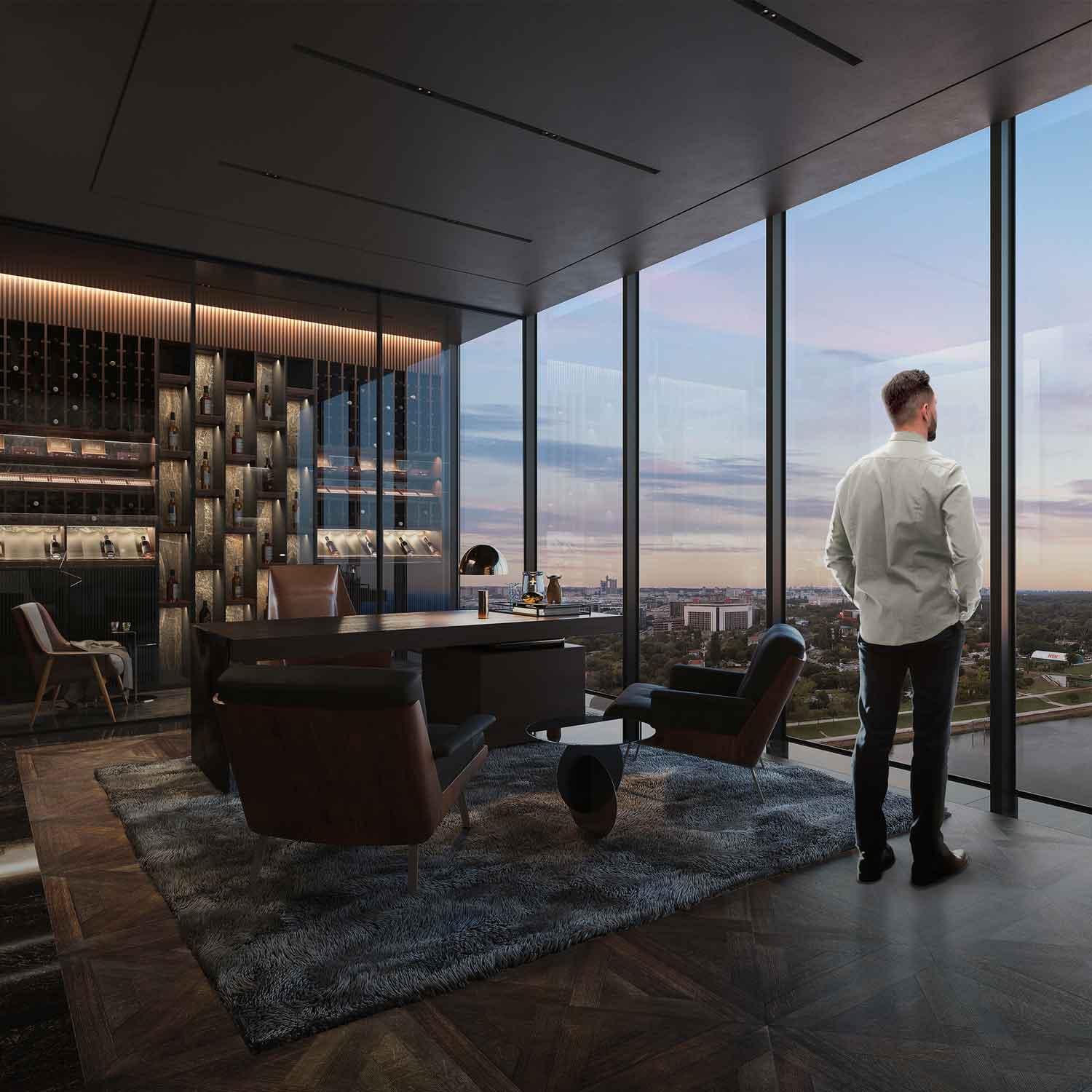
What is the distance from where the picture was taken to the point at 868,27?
10.2 ft

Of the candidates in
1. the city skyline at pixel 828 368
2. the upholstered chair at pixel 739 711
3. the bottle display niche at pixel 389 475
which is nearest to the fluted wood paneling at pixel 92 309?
the bottle display niche at pixel 389 475

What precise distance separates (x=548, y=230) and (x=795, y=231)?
1545 millimetres

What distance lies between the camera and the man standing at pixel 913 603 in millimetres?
2896

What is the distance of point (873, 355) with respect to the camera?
14.8 feet

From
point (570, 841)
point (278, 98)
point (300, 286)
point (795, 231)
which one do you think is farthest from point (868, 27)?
point (300, 286)

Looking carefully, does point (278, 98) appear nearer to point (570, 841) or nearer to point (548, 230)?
point (548, 230)

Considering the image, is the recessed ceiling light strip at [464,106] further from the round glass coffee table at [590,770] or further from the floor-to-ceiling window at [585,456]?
the round glass coffee table at [590,770]

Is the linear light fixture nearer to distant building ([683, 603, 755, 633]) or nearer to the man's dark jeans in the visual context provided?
the man's dark jeans

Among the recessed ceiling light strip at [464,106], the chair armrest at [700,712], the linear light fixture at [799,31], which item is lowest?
the chair armrest at [700,712]

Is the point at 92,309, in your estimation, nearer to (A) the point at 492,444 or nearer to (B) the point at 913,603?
(A) the point at 492,444

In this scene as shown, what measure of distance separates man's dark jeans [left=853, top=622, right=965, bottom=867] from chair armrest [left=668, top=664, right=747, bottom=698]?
107 centimetres

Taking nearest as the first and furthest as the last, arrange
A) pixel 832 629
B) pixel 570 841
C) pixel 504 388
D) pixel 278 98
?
pixel 570 841, pixel 278 98, pixel 832 629, pixel 504 388

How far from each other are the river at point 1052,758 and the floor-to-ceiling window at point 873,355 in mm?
27

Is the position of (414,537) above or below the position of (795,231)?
below
